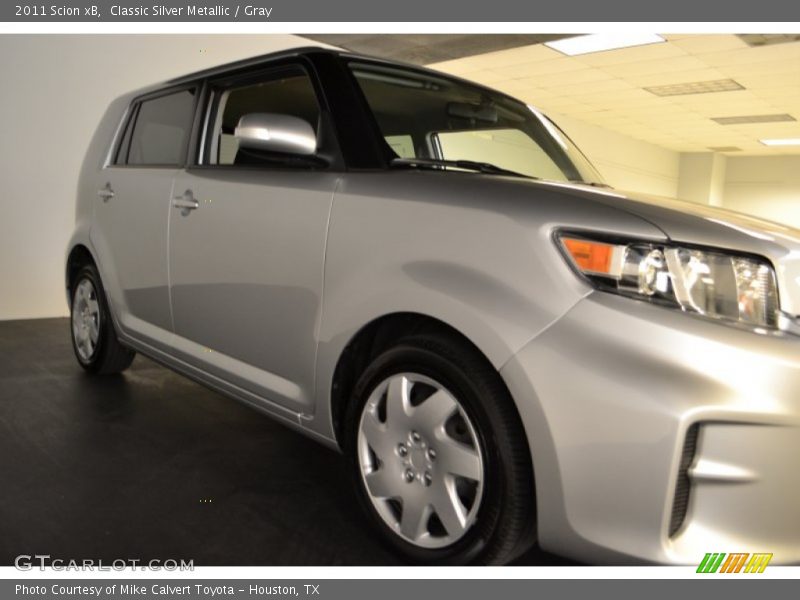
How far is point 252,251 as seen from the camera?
2117mm

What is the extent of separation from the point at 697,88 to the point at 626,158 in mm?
5191

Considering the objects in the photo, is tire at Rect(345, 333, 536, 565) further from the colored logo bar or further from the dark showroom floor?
the colored logo bar

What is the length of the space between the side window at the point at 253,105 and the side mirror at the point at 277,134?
0.94 feet

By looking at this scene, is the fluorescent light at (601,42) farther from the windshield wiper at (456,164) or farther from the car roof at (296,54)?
the windshield wiper at (456,164)

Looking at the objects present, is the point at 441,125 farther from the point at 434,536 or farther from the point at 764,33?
the point at 764,33

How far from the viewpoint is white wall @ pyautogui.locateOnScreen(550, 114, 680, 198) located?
13344 mm

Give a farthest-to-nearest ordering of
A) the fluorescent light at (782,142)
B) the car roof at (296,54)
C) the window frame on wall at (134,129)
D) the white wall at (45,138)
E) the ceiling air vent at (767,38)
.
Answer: the fluorescent light at (782,142) → the ceiling air vent at (767,38) → the white wall at (45,138) → the window frame on wall at (134,129) → the car roof at (296,54)

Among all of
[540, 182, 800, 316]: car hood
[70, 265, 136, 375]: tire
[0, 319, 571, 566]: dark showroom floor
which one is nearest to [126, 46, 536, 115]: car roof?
[540, 182, 800, 316]: car hood

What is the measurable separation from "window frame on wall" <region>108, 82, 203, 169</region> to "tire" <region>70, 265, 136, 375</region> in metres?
0.57

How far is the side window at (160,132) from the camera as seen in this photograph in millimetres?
2723

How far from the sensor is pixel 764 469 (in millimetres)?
1287

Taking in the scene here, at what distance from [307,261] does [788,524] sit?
1321 millimetres

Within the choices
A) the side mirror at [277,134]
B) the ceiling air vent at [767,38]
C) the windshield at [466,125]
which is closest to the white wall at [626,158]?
the ceiling air vent at [767,38]

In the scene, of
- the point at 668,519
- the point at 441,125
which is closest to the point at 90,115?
the point at 441,125
